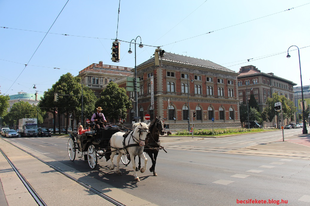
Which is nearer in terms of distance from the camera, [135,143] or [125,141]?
[135,143]

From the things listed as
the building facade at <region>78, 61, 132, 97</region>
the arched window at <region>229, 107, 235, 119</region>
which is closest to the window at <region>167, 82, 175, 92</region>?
the arched window at <region>229, 107, 235, 119</region>

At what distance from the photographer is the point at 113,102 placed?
45344 millimetres

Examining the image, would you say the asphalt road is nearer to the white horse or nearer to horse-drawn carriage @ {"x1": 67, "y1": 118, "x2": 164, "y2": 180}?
horse-drawn carriage @ {"x1": 67, "y1": 118, "x2": 164, "y2": 180}

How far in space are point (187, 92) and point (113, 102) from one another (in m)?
17.5

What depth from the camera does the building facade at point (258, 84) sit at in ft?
259

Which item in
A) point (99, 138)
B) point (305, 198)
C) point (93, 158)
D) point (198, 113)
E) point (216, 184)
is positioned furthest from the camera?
point (198, 113)

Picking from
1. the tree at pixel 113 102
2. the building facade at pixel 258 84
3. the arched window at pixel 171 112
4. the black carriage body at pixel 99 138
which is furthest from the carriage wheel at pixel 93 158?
the building facade at pixel 258 84

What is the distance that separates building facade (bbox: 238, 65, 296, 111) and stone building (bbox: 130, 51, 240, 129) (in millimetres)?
23280

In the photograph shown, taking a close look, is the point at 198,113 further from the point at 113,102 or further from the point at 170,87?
the point at 113,102

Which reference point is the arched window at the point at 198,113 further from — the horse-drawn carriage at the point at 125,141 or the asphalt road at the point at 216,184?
the horse-drawn carriage at the point at 125,141

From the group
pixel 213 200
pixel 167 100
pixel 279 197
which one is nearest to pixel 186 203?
pixel 213 200

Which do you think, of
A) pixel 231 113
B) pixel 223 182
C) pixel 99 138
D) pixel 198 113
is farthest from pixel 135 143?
pixel 231 113

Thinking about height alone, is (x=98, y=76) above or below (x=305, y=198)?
above

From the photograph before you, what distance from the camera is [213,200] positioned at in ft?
17.0
